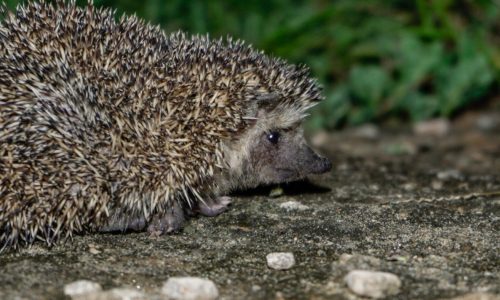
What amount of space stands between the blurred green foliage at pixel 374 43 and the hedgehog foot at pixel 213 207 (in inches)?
132

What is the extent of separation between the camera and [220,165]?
16.2 ft

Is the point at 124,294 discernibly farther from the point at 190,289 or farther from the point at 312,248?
the point at 312,248

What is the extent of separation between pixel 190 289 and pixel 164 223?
93cm

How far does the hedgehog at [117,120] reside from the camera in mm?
4398

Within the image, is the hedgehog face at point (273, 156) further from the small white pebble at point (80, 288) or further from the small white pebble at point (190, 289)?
the small white pebble at point (80, 288)

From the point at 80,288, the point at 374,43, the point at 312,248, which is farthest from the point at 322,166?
the point at 374,43

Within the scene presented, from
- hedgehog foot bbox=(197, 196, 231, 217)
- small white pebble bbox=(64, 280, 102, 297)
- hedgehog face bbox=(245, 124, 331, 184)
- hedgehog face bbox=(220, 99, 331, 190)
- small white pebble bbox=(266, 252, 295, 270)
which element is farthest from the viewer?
hedgehog face bbox=(245, 124, 331, 184)

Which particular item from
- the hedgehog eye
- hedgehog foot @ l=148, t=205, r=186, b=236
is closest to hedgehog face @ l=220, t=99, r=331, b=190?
the hedgehog eye

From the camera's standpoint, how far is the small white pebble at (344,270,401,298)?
3.93 metres

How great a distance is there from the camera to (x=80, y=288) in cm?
386

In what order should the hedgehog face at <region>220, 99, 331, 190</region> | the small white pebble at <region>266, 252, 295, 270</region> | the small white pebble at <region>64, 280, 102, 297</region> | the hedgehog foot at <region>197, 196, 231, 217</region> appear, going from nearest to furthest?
1. the small white pebble at <region>64, 280, 102, 297</region>
2. the small white pebble at <region>266, 252, 295, 270</region>
3. the hedgehog foot at <region>197, 196, 231, 217</region>
4. the hedgehog face at <region>220, 99, 331, 190</region>

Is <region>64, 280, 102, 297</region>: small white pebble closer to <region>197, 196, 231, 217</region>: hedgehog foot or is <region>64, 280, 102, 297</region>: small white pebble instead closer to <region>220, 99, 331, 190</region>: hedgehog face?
<region>197, 196, 231, 217</region>: hedgehog foot

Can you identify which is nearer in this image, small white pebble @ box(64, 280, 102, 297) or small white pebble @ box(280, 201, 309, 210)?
small white pebble @ box(64, 280, 102, 297)

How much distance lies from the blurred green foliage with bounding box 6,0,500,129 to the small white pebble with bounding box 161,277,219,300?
4.60m
